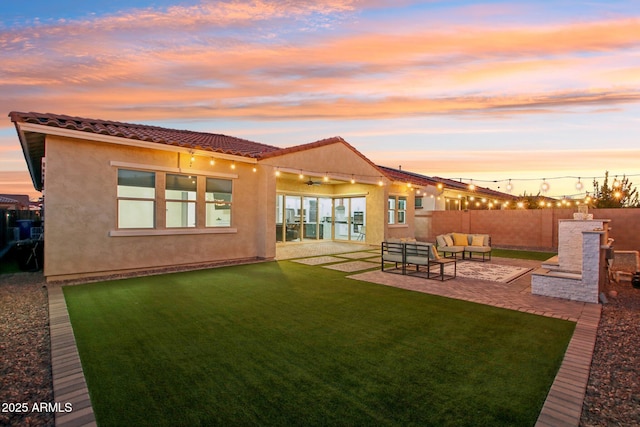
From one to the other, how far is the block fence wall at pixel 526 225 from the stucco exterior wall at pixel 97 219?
13.9 metres

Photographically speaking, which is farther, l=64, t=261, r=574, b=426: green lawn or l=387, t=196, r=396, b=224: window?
l=387, t=196, r=396, b=224: window

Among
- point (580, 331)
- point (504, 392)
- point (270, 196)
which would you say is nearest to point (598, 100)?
point (580, 331)

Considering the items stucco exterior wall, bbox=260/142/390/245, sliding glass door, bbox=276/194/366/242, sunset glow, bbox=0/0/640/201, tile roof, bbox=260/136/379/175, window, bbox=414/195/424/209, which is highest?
sunset glow, bbox=0/0/640/201

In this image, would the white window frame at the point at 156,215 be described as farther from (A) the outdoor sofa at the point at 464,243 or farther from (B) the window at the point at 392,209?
(B) the window at the point at 392,209

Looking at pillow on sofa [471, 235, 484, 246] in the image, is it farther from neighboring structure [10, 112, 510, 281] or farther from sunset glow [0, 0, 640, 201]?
neighboring structure [10, 112, 510, 281]

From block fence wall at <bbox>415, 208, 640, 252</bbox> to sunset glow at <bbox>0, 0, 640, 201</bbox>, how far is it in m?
1.97

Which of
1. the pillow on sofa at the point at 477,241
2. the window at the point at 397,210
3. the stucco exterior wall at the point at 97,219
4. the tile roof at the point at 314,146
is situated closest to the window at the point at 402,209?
the window at the point at 397,210

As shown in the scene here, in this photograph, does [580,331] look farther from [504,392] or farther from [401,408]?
[401,408]

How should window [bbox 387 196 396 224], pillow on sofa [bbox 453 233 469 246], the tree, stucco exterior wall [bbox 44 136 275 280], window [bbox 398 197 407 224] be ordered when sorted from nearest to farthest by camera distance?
stucco exterior wall [bbox 44 136 275 280], pillow on sofa [bbox 453 233 469 246], window [bbox 387 196 396 224], window [bbox 398 197 407 224], the tree

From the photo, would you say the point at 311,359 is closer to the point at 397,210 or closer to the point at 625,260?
the point at 625,260

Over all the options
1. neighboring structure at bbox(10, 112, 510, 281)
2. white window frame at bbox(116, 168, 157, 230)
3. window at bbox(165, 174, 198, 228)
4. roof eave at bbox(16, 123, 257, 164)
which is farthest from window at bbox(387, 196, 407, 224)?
white window frame at bbox(116, 168, 157, 230)

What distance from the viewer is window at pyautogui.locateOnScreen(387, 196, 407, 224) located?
18.2 meters

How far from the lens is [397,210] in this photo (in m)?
18.5

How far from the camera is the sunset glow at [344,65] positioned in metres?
8.02
